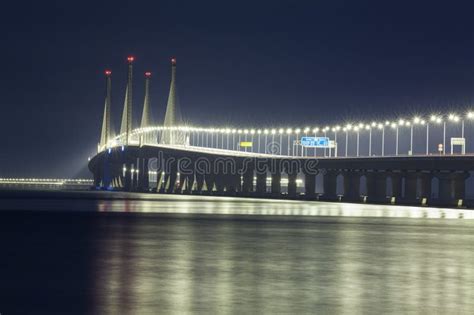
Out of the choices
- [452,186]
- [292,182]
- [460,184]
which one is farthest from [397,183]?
[292,182]

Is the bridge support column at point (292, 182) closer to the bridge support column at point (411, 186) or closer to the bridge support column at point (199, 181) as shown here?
the bridge support column at point (199, 181)

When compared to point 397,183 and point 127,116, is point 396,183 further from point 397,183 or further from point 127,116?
point 127,116

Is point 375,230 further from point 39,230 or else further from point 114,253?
point 114,253

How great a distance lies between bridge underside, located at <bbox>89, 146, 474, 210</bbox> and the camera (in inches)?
4598

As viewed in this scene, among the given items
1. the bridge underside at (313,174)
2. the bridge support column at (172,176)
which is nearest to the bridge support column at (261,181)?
the bridge underside at (313,174)

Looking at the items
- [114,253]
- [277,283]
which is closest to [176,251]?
[114,253]

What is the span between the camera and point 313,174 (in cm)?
15700

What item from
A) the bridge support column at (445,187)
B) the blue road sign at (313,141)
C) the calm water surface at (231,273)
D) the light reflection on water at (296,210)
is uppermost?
the blue road sign at (313,141)

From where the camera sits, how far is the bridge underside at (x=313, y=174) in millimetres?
116800

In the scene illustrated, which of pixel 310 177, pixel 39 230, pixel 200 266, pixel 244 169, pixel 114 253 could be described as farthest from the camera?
pixel 244 169

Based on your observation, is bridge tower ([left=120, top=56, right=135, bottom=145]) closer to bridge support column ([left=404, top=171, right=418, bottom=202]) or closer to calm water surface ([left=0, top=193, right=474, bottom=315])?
bridge support column ([left=404, top=171, right=418, bottom=202])

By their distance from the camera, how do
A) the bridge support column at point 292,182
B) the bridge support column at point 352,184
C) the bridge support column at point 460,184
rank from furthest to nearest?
the bridge support column at point 292,182
the bridge support column at point 352,184
the bridge support column at point 460,184

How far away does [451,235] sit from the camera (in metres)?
40.8

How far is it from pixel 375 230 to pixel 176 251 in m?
17.5
